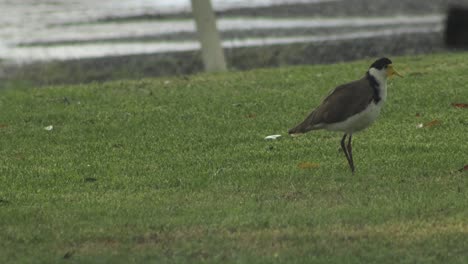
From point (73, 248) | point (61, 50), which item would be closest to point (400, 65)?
point (61, 50)

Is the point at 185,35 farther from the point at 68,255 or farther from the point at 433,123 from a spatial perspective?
the point at 68,255

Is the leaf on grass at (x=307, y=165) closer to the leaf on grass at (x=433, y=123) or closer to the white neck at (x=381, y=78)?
the white neck at (x=381, y=78)

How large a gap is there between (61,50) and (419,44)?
6410mm

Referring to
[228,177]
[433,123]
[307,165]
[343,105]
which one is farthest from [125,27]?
[343,105]

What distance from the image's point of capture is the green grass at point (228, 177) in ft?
27.2

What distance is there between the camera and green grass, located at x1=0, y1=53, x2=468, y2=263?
8281 millimetres

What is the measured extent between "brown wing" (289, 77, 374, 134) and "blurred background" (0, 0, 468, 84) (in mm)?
9385

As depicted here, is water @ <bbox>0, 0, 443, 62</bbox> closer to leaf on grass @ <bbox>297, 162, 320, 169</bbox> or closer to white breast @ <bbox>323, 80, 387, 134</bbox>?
leaf on grass @ <bbox>297, 162, 320, 169</bbox>

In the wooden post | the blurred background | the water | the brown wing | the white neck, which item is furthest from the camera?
the water

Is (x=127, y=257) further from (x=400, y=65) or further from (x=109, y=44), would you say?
(x=109, y=44)

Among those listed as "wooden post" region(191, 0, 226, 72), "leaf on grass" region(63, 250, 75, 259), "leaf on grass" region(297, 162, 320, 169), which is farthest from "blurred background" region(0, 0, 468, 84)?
"leaf on grass" region(63, 250, 75, 259)

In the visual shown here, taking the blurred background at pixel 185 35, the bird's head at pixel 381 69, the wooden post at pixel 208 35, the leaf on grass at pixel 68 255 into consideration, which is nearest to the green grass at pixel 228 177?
the leaf on grass at pixel 68 255

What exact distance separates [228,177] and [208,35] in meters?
8.22

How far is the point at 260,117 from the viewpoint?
13.6 metres
